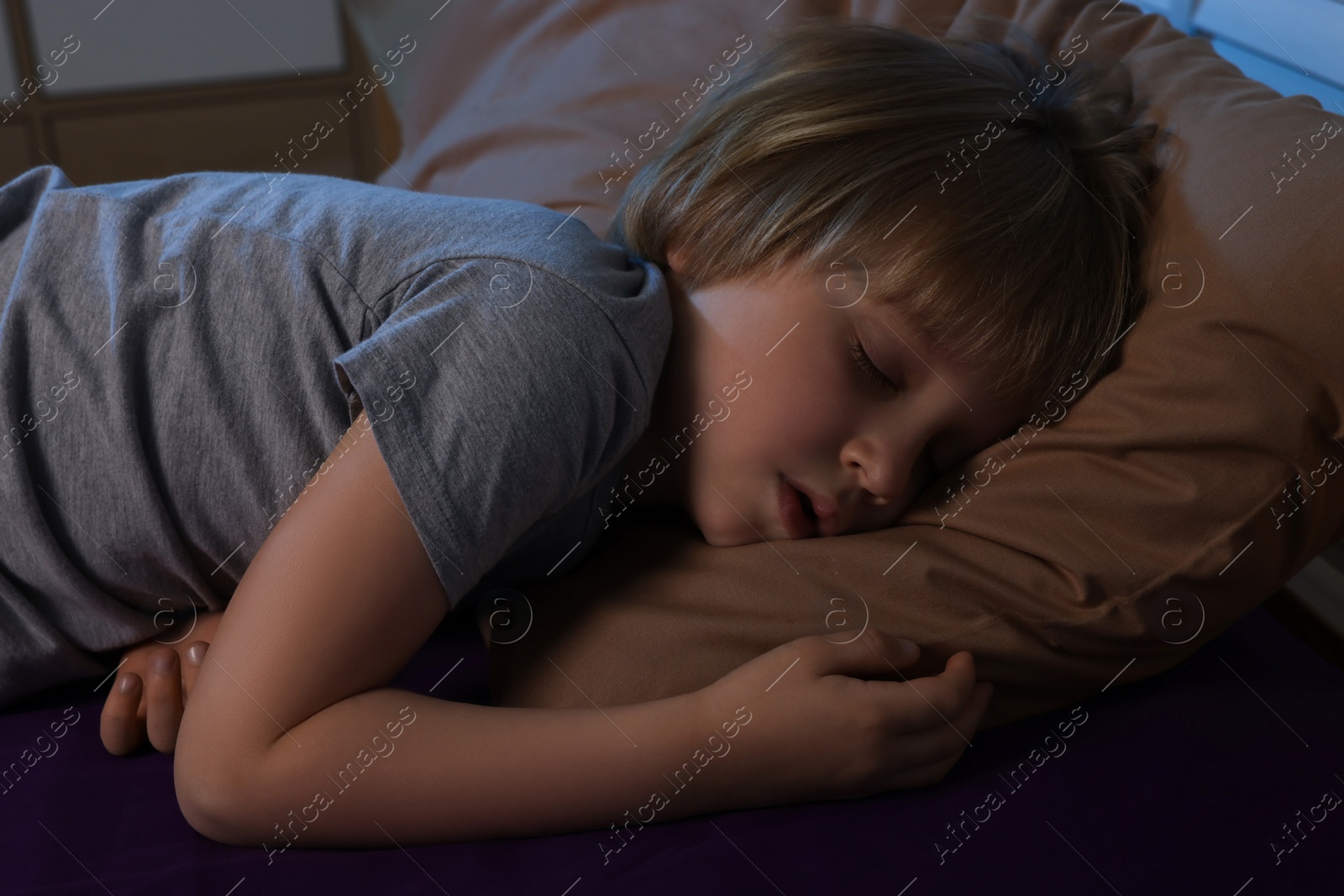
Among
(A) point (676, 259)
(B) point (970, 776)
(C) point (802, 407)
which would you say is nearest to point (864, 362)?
(C) point (802, 407)

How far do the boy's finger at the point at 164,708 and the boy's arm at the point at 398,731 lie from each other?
3.0 inches

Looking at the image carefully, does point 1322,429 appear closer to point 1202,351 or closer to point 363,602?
point 1202,351

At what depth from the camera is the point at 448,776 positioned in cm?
67

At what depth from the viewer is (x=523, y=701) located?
0.77 meters

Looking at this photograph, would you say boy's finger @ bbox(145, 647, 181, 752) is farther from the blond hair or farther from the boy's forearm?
the blond hair

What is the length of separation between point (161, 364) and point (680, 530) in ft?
1.37

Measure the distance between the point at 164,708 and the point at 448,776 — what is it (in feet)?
0.76

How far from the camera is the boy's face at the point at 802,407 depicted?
801 millimetres

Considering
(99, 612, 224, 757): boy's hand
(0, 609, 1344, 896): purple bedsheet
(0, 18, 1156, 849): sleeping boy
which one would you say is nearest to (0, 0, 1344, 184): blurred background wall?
(0, 18, 1156, 849): sleeping boy

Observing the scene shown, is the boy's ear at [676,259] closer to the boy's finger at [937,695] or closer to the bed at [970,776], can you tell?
the bed at [970,776]

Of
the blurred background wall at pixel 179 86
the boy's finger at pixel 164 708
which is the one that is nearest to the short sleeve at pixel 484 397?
the boy's finger at pixel 164 708

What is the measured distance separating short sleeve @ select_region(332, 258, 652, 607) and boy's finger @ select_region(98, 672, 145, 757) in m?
0.26

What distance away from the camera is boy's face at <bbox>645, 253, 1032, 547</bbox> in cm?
80

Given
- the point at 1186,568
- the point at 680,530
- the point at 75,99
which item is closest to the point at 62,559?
the point at 680,530
